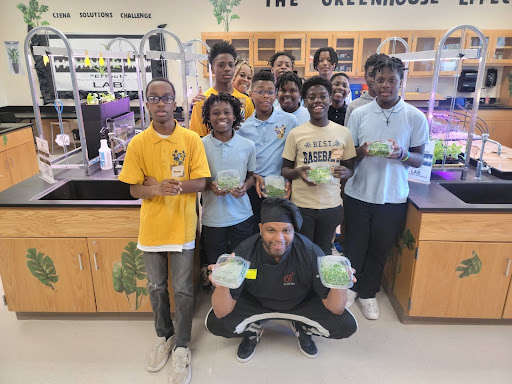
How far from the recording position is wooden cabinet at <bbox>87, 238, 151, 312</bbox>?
2035 mm

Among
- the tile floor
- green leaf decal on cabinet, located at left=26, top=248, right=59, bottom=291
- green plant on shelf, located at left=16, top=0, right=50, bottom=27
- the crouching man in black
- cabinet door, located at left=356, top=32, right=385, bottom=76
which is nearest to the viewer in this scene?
Answer: the crouching man in black

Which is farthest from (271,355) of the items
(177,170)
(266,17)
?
(266,17)

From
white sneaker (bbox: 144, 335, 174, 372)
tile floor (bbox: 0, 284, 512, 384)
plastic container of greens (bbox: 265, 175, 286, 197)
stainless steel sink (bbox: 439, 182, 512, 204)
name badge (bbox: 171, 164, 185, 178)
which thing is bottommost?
tile floor (bbox: 0, 284, 512, 384)

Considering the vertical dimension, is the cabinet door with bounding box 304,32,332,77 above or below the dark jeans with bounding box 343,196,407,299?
above

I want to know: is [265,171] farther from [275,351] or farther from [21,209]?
[21,209]

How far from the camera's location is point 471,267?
78.7 inches

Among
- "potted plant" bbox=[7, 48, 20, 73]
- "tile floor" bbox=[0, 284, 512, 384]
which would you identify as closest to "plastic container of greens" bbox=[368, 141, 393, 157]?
"tile floor" bbox=[0, 284, 512, 384]

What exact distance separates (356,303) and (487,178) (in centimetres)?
115

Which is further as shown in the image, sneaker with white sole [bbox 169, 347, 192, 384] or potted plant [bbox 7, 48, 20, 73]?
potted plant [bbox 7, 48, 20, 73]

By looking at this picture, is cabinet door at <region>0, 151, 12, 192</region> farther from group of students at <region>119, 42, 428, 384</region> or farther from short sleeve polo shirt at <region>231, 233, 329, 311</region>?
short sleeve polo shirt at <region>231, 233, 329, 311</region>

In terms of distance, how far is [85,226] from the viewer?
6.55 ft

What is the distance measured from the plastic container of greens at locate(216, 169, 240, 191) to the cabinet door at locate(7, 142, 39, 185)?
11.3 ft

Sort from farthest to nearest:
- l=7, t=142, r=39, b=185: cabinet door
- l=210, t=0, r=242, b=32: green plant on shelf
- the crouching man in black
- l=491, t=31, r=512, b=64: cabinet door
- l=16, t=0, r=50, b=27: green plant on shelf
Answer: l=16, t=0, r=50, b=27: green plant on shelf < l=491, t=31, r=512, b=64: cabinet door < l=210, t=0, r=242, b=32: green plant on shelf < l=7, t=142, r=39, b=185: cabinet door < the crouching man in black

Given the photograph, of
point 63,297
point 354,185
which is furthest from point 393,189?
point 63,297
